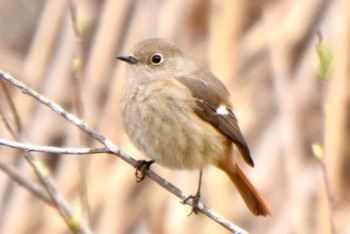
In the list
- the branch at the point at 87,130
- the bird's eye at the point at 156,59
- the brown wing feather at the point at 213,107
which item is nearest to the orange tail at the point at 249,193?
the brown wing feather at the point at 213,107

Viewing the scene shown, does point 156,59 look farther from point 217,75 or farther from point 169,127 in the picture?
point 217,75

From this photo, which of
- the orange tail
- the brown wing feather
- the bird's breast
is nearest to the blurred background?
the orange tail

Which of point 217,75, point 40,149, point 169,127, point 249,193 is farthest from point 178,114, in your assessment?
point 217,75

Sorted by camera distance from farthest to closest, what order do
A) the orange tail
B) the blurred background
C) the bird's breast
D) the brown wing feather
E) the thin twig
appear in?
the blurred background, the orange tail, the brown wing feather, the bird's breast, the thin twig

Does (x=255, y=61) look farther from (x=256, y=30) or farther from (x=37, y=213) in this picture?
(x=37, y=213)

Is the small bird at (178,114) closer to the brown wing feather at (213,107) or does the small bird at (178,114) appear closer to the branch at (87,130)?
the brown wing feather at (213,107)

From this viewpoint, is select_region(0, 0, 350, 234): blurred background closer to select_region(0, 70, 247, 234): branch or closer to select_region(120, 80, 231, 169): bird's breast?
select_region(120, 80, 231, 169): bird's breast

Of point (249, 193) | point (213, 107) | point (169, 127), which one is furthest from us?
point (249, 193)
